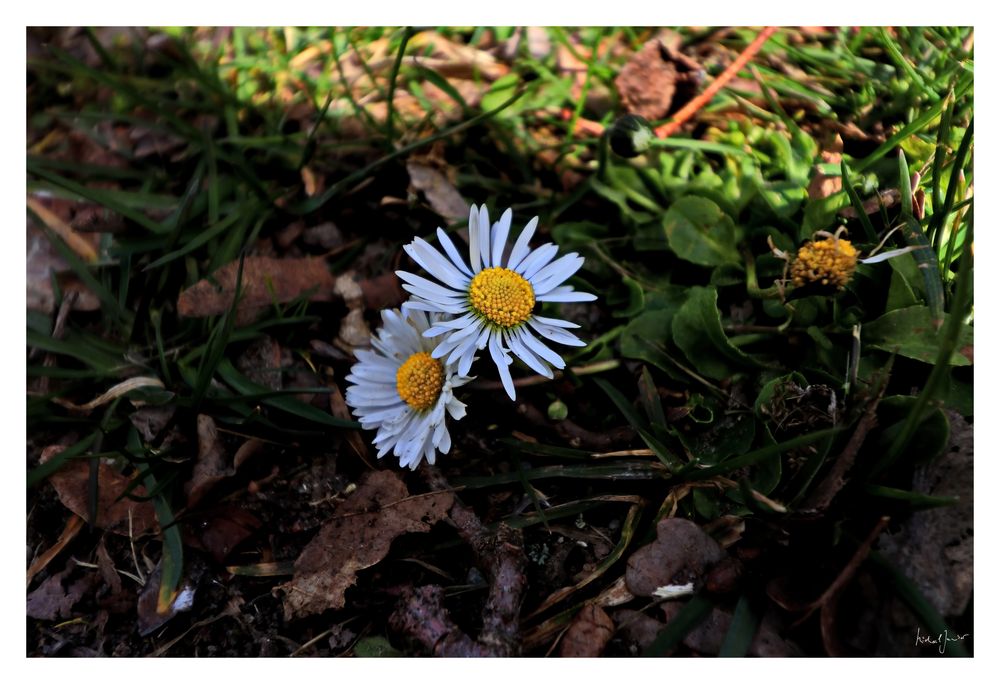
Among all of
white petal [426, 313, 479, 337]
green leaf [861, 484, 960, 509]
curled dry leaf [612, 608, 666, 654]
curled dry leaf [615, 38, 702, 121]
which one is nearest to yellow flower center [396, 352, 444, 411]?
white petal [426, 313, 479, 337]

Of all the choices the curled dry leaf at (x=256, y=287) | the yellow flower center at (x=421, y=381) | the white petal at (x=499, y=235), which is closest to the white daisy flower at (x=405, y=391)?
the yellow flower center at (x=421, y=381)

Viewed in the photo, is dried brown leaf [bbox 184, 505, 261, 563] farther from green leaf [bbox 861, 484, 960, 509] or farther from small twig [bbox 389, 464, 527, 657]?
green leaf [bbox 861, 484, 960, 509]

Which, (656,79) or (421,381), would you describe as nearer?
(421,381)

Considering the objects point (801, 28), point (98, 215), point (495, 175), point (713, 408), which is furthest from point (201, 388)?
point (801, 28)

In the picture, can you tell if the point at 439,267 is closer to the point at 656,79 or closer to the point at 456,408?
the point at 456,408

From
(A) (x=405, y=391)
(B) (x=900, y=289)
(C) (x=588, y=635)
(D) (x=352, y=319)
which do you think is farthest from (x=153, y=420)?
(B) (x=900, y=289)
